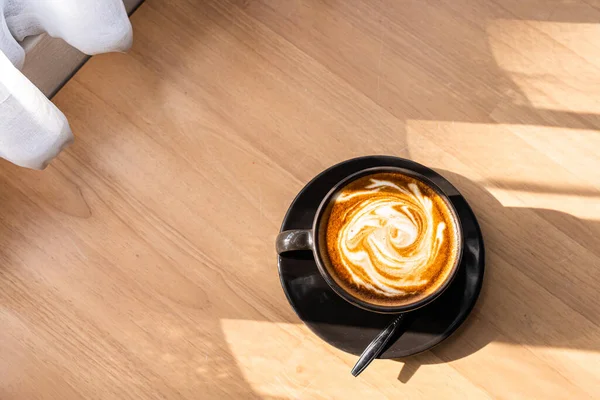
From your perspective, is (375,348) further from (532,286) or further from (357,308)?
(532,286)

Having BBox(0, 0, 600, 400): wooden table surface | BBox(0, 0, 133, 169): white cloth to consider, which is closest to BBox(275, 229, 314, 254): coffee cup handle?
BBox(0, 0, 600, 400): wooden table surface

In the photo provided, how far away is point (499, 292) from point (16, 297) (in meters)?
0.65

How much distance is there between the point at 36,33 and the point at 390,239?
1.71 feet

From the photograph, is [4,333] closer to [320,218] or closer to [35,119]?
[35,119]

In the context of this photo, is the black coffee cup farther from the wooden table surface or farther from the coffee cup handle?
the wooden table surface

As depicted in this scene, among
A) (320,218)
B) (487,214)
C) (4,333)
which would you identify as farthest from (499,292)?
(4,333)

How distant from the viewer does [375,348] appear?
858 millimetres

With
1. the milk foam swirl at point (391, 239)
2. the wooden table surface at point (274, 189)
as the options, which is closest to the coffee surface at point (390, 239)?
the milk foam swirl at point (391, 239)

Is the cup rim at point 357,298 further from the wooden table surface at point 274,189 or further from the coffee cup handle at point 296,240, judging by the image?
the wooden table surface at point 274,189

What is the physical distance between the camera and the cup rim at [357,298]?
0.80m

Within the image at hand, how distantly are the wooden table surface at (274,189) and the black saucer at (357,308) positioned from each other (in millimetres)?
45

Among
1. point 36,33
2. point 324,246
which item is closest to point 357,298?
point 324,246

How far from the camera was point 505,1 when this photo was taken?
3.32 feet

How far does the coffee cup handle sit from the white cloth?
32 cm
